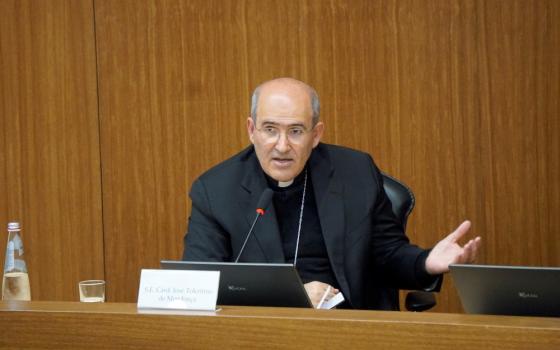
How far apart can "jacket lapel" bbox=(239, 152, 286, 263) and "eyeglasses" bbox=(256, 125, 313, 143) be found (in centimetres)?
17

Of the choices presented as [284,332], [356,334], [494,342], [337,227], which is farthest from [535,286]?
[337,227]

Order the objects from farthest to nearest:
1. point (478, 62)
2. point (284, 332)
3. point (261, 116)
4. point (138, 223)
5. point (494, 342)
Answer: point (138, 223) < point (478, 62) < point (261, 116) < point (284, 332) < point (494, 342)

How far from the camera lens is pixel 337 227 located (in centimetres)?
259

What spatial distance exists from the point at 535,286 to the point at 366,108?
2468 millimetres

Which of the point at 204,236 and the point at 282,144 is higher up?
the point at 282,144

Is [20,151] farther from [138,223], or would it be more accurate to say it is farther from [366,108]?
[366,108]

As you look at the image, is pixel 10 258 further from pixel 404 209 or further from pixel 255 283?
pixel 404 209

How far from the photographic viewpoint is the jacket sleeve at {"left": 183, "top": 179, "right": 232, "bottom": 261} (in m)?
2.54

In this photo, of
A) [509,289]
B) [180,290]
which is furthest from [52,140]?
[509,289]

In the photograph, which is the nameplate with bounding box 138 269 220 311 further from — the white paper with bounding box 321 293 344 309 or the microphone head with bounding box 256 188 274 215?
the white paper with bounding box 321 293 344 309

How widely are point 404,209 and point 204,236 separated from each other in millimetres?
715

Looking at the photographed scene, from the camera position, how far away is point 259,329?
1519 mm

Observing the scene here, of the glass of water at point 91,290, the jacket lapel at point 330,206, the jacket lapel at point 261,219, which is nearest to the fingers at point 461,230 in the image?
the jacket lapel at point 330,206

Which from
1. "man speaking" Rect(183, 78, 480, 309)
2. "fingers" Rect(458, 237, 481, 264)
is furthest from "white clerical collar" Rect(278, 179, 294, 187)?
"fingers" Rect(458, 237, 481, 264)
